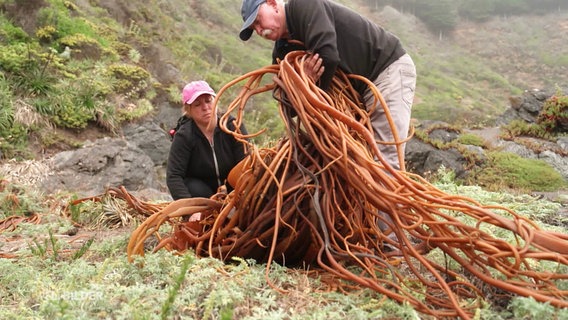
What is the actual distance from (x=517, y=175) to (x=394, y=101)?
6587mm

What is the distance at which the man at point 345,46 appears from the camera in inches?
100

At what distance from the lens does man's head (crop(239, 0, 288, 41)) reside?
8.57 ft

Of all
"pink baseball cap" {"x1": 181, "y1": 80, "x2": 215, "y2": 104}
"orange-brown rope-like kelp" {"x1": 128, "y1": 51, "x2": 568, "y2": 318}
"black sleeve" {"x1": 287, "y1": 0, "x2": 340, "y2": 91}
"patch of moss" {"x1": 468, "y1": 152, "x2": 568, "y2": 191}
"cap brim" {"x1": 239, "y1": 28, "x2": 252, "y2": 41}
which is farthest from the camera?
"patch of moss" {"x1": 468, "y1": 152, "x2": 568, "y2": 191}

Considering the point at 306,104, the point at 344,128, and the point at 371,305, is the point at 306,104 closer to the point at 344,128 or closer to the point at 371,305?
the point at 344,128

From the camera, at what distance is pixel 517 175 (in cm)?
841

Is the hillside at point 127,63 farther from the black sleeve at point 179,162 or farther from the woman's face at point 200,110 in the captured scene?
the woman's face at point 200,110

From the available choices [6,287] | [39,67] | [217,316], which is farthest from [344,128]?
[39,67]

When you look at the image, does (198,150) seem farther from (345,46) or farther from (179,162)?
(345,46)

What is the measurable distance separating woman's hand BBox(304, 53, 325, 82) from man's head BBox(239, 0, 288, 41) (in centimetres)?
32

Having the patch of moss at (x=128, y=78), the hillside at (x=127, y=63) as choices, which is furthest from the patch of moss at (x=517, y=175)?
the patch of moss at (x=128, y=78)

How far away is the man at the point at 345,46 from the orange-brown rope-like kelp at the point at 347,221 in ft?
0.45

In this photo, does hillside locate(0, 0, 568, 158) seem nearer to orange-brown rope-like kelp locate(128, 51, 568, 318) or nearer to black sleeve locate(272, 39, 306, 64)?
black sleeve locate(272, 39, 306, 64)

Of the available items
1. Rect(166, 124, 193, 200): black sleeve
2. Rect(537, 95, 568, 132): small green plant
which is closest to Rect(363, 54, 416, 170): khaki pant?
Rect(166, 124, 193, 200): black sleeve

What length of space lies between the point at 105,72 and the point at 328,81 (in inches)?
297
